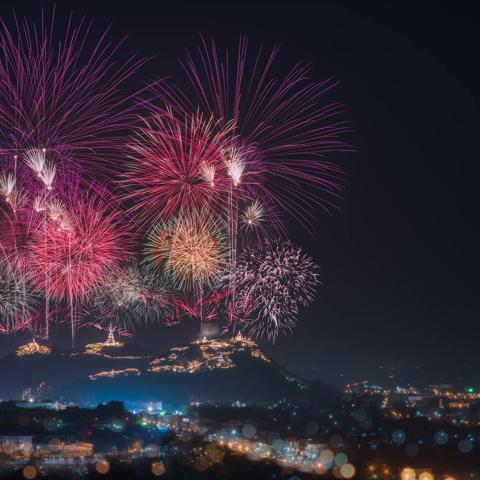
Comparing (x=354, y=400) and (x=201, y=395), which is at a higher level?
(x=201, y=395)

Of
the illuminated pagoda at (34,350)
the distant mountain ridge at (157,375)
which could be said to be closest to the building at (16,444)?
the distant mountain ridge at (157,375)

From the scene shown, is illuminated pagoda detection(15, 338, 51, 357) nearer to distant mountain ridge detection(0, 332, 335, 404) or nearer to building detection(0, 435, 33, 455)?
distant mountain ridge detection(0, 332, 335, 404)

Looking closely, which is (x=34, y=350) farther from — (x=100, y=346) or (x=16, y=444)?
(x=16, y=444)

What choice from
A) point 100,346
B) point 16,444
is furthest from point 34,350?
point 16,444

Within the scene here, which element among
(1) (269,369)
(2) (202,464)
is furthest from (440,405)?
(2) (202,464)

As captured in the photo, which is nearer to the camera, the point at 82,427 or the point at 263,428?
the point at 82,427

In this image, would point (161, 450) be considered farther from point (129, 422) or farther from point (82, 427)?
point (129, 422)

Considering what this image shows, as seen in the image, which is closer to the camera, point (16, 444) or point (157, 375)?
point (16, 444)

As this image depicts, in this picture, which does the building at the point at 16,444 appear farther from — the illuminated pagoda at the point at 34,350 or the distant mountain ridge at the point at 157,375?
the illuminated pagoda at the point at 34,350
